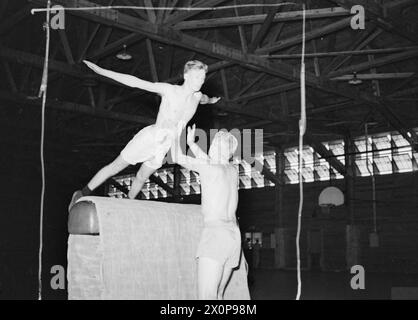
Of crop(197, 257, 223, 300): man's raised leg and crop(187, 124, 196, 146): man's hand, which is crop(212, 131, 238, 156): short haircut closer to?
crop(187, 124, 196, 146): man's hand

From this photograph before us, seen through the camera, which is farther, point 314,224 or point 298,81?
point 314,224

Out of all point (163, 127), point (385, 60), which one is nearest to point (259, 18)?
point (385, 60)

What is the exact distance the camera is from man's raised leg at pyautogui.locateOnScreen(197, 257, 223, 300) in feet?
11.8

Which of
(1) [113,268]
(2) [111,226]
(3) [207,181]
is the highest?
(3) [207,181]

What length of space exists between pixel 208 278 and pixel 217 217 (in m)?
0.45

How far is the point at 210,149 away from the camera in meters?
3.89

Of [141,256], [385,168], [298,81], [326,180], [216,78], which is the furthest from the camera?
[326,180]

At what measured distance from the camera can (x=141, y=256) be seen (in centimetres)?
395

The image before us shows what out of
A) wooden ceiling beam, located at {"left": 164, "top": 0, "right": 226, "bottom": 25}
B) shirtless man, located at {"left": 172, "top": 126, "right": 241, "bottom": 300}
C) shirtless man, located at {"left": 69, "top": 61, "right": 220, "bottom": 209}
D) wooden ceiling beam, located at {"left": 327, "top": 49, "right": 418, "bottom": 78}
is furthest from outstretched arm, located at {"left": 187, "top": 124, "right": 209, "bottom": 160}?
wooden ceiling beam, located at {"left": 327, "top": 49, "right": 418, "bottom": 78}

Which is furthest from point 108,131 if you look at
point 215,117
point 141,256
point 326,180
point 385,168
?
point 141,256

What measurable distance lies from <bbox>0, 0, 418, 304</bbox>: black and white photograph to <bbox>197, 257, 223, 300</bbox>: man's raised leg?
0.03ft

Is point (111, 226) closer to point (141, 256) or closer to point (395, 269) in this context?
point (141, 256)

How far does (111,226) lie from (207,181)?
792 mm

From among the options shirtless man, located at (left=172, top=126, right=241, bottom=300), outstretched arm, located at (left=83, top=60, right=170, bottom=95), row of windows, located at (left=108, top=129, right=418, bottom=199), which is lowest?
shirtless man, located at (left=172, top=126, right=241, bottom=300)
